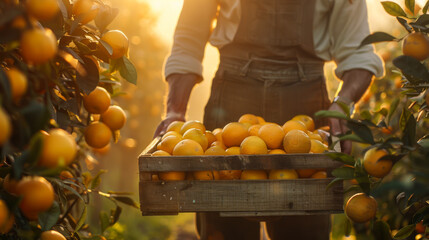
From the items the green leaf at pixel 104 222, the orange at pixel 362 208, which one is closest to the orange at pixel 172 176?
the green leaf at pixel 104 222

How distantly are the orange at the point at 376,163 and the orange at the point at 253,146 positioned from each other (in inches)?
17.8

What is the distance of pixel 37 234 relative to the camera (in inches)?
44.3

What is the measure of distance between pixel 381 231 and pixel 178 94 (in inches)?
54.7

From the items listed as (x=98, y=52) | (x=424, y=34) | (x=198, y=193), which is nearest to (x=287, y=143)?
(x=198, y=193)

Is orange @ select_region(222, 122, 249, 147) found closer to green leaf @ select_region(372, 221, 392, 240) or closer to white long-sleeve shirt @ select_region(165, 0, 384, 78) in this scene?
green leaf @ select_region(372, 221, 392, 240)

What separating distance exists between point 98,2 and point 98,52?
14cm

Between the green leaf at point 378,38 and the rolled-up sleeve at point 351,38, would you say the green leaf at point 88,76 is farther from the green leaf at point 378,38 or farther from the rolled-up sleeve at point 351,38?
the rolled-up sleeve at point 351,38

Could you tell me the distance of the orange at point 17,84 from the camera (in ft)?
2.61

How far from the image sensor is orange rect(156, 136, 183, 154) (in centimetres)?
175

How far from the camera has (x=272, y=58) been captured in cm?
248

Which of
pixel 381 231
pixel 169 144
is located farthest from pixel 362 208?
pixel 169 144

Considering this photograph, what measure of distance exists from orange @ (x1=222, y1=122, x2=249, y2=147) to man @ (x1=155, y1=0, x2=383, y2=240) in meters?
0.57

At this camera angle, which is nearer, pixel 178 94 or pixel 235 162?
pixel 235 162

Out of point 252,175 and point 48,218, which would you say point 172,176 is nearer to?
point 252,175
